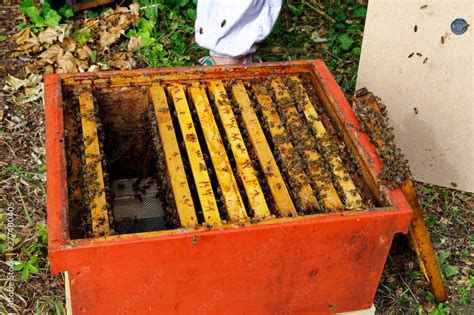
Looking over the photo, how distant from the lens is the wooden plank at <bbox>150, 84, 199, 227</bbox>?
1.96 meters

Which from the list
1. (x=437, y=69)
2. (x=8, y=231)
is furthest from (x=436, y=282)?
(x=8, y=231)

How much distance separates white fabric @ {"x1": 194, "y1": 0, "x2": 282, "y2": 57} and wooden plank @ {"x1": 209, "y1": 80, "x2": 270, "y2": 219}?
25.5 inches

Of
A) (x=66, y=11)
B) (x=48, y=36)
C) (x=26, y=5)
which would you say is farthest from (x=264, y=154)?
(x=26, y=5)

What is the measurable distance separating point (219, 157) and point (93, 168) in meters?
0.44

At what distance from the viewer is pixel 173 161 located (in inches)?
85.0

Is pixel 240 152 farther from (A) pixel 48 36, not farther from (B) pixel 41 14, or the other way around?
(B) pixel 41 14

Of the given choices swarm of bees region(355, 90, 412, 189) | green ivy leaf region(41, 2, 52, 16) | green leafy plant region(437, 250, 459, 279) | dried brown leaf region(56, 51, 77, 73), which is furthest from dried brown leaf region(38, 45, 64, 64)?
green leafy plant region(437, 250, 459, 279)

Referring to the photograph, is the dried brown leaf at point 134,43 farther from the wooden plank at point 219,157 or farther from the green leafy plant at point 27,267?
the green leafy plant at point 27,267

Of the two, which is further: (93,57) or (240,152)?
(93,57)

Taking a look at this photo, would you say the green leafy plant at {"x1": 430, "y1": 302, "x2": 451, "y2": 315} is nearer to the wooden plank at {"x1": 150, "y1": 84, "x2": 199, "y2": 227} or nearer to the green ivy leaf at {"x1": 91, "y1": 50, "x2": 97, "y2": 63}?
the wooden plank at {"x1": 150, "y1": 84, "x2": 199, "y2": 227}

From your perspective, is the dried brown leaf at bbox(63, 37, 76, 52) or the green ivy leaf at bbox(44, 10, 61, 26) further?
the green ivy leaf at bbox(44, 10, 61, 26)

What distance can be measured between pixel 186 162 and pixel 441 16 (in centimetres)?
134

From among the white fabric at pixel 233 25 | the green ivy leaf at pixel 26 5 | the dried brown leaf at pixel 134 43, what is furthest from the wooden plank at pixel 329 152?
the green ivy leaf at pixel 26 5

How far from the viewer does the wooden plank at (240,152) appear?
6.62 feet
